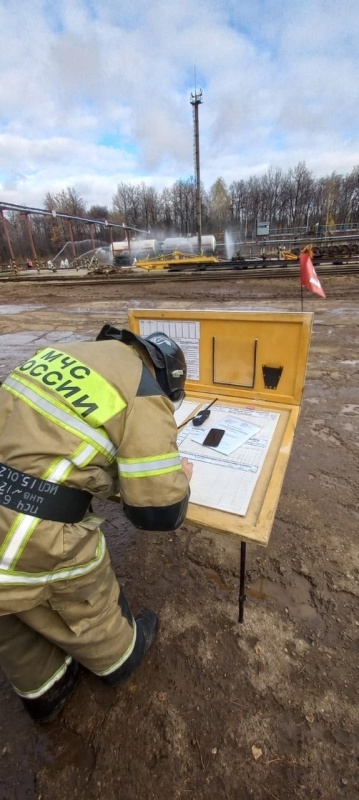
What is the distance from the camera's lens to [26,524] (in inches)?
42.6

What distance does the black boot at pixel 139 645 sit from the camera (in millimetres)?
1597

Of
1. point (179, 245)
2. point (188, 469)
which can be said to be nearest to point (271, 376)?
point (188, 469)

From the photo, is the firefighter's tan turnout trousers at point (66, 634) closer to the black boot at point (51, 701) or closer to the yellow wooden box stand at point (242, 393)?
the black boot at point (51, 701)

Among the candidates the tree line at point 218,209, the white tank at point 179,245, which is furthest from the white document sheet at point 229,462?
the tree line at point 218,209

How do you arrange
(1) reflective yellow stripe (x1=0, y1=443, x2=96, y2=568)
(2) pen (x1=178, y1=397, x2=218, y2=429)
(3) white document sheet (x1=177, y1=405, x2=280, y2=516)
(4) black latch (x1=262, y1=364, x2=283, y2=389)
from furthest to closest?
(4) black latch (x1=262, y1=364, x2=283, y2=389)
(2) pen (x1=178, y1=397, x2=218, y2=429)
(3) white document sheet (x1=177, y1=405, x2=280, y2=516)
(1) reflective yellow stripe (x1=0, y1=443, x2=96, y2=568)

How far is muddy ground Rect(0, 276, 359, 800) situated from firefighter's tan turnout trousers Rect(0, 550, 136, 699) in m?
0.26

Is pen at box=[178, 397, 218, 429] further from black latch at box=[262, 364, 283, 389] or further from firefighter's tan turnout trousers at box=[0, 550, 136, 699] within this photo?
firefighter's tan turnout trousers at box=[0, 550, 136, 699]

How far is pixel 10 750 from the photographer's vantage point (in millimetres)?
1491

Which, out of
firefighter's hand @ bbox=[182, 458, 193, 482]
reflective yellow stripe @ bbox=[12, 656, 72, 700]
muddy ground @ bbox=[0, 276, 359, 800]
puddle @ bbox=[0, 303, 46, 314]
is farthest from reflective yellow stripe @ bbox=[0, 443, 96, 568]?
puddle @ bbox=[0, 303, 46, 314]

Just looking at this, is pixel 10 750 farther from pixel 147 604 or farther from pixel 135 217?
pixel 135 217

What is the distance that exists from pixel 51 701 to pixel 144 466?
123cm

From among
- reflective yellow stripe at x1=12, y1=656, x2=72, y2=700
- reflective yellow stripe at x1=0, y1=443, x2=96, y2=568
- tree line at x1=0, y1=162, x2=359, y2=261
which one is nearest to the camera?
reflective yellow stripe at x1=0, y1=443, x2=96, y2=568

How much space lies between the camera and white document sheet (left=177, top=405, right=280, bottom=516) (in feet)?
5.19

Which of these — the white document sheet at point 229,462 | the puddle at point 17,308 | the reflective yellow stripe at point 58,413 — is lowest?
the puddle at point 17,308
